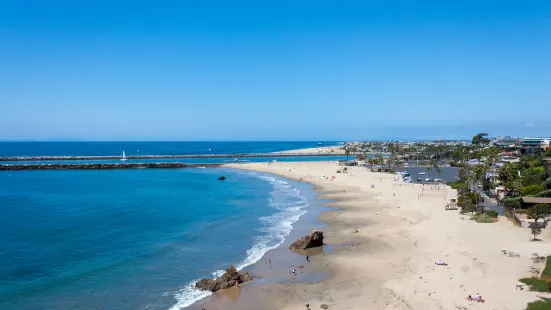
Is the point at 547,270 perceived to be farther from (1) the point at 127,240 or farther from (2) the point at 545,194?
(1) the point at 127,240

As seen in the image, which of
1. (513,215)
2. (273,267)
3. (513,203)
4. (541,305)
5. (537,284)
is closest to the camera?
(541,305)

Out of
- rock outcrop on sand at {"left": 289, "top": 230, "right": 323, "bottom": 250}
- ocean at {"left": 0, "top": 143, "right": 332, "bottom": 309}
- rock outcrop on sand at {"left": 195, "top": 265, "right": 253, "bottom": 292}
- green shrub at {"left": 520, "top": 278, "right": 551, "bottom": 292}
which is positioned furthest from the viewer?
rock outcrop on sand at {"left": 289, "top": 230, "right": 323, "bottom": 250}

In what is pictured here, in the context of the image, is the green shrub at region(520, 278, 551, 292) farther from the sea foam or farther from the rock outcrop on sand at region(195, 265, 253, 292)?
the sea foam

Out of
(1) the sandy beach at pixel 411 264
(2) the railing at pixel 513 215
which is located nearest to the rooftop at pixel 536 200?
(2) the railing at pixel 513 215

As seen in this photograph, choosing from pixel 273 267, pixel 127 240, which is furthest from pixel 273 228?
pixel 127 240

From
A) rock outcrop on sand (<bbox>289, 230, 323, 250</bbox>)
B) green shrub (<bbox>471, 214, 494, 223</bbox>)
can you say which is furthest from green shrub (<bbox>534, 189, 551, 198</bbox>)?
rock outcrop on sand (<bbox>289, 230, 323, 250</bbox>)

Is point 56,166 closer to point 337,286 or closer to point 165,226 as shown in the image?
point 165,226
